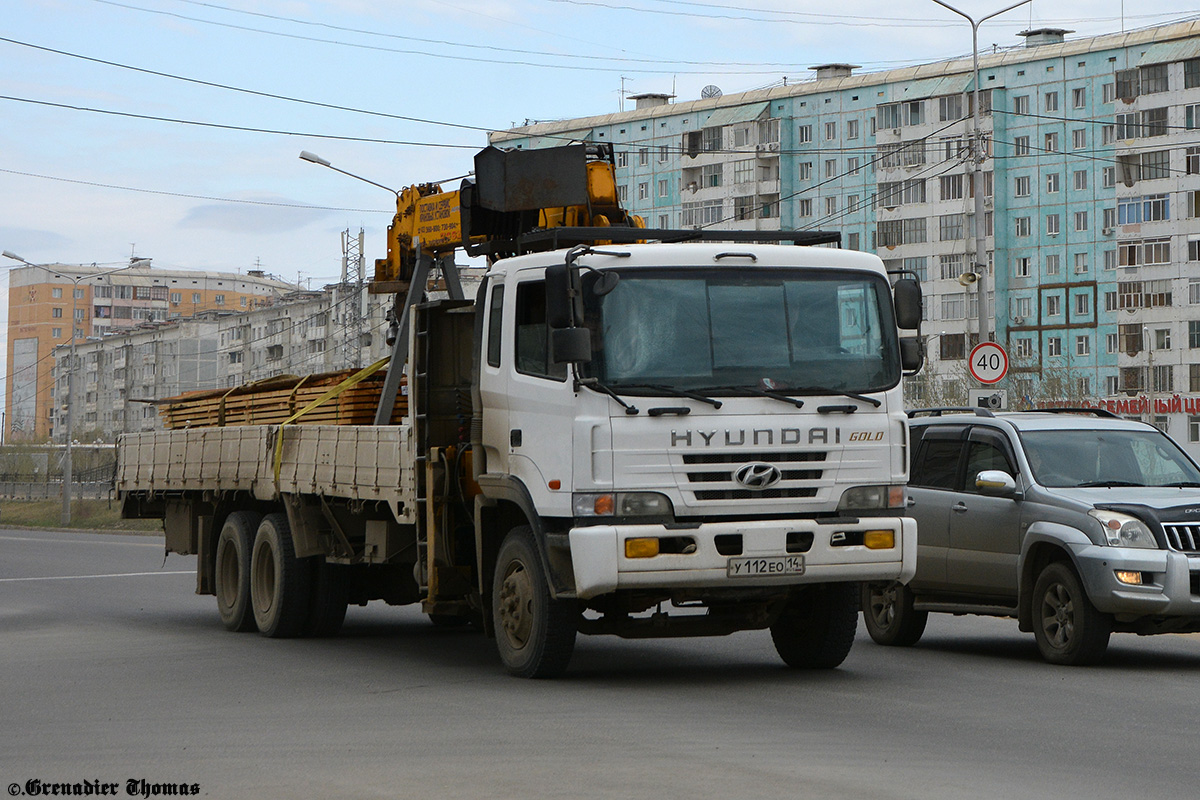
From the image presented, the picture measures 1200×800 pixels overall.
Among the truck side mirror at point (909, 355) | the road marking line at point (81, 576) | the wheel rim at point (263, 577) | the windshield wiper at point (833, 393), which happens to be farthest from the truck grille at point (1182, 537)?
the road marking line at point (81, 576)

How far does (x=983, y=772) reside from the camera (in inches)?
297

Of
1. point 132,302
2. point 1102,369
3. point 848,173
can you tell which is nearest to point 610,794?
point 1102,369

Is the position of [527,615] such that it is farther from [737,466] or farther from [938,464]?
[938,464]

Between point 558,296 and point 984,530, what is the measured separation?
438 centimetres

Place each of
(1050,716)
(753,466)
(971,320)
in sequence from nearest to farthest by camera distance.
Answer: (1050,716) < (753,466) < (971,320)

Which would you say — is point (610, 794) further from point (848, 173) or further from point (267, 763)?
point (848, 173)

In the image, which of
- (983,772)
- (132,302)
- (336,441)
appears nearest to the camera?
(983,772)

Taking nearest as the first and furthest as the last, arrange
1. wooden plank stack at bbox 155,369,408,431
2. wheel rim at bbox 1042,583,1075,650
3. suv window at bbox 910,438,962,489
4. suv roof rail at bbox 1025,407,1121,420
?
wheel rim at bbox 1042,583,1075,650
suv roof rail at bbox 1025,407,1121,420
suv window at bbox 910,438,962,489
wooden plank stack at bbox 155,369,408,431

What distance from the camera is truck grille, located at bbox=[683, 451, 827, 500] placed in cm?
1049

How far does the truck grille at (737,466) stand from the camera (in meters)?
10.5

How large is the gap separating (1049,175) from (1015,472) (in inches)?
2942

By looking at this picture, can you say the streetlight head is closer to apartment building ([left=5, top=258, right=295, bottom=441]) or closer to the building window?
the building window

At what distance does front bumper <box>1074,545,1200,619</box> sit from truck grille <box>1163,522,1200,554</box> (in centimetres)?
9

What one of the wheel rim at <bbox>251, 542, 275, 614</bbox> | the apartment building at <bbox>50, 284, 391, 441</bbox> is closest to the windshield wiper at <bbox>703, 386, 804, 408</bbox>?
the wheel rim at <bbox>251, 542, 275, 614</bbox>
